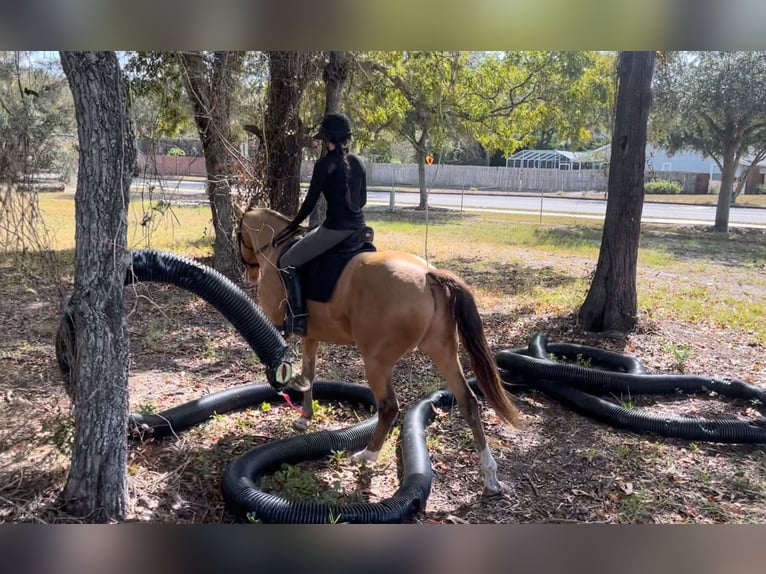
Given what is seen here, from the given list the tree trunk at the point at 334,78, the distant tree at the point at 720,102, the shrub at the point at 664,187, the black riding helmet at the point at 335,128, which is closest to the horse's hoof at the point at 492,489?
the black riding helmet at the point at 335,128

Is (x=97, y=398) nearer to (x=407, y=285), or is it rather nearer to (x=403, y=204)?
(x=407, y=285)

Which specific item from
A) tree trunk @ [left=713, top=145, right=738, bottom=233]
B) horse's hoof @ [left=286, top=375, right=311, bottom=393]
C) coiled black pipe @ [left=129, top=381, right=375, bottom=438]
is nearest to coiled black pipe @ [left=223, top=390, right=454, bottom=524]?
horse's hoof @ [left=286, top=375, right=311, bottom=393]

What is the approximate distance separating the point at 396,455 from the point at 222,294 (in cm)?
165

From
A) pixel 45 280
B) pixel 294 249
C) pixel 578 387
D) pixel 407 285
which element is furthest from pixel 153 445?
pixel 578 387

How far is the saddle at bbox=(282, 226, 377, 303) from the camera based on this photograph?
12.7 ft

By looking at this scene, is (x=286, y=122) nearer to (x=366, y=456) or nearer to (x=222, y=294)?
(x=222, y=294)

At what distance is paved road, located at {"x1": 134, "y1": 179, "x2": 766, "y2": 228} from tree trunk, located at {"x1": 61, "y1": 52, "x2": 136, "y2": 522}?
642 inches

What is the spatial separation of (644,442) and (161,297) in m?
6.70

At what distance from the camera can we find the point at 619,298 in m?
6.68

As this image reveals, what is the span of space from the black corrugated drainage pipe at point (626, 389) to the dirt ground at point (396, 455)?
0.26 feet

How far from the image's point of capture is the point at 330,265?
3871 millimetres

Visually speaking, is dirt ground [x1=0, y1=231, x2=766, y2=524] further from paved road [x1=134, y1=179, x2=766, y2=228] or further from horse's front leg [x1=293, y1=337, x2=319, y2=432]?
paved road [x1=134, y1=179, x2=766, y2=228]

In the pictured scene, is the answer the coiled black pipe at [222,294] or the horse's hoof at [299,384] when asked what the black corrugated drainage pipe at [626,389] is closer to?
the horse's hoof at [299,384]

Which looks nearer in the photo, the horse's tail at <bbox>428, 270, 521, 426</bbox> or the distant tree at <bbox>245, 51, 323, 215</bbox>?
the horse's tail at <bbox>428, 270, 521, 426</bbox>
